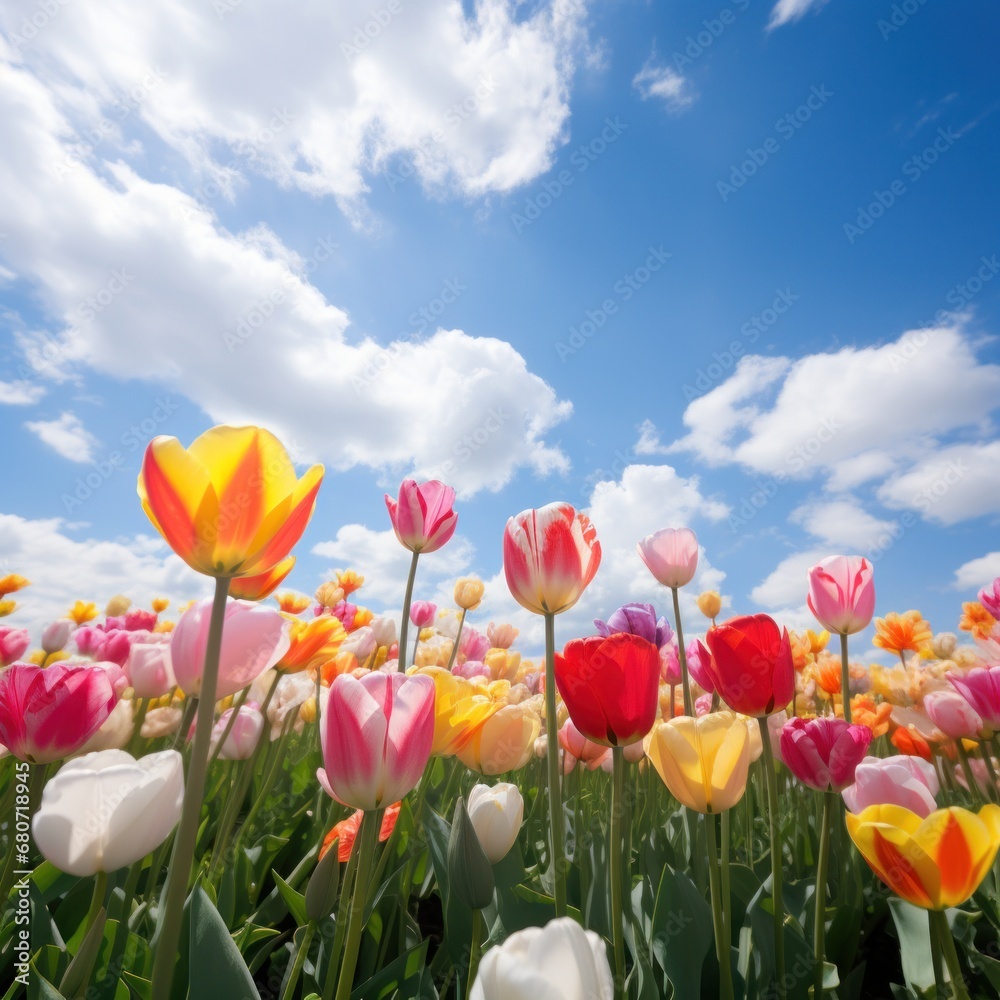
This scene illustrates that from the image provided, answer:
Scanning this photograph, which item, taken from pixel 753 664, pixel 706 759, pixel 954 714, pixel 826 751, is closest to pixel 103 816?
Result: pixel 706 759

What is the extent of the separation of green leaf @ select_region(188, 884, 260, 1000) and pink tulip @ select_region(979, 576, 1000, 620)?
149 inches

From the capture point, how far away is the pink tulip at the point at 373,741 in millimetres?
1041

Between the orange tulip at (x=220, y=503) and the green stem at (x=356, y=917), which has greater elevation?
the orange tulip at (x=220, y=503)

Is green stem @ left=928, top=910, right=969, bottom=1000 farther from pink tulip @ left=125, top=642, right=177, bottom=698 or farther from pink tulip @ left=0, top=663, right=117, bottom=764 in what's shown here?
pink tulip @ left=125, top=642, right=177, bottom=698

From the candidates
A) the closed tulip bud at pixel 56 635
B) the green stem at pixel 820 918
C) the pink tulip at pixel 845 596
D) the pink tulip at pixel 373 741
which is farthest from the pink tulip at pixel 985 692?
the closed tulip bud at pixel 56 635

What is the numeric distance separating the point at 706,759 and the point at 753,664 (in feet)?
0.87

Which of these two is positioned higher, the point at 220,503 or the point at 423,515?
the point at 423,515

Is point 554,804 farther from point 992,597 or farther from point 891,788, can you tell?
point 992,597

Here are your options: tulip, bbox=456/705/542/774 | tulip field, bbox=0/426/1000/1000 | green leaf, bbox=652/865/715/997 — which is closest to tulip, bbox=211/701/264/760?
tulip field, bbox=0/426/1000/1000

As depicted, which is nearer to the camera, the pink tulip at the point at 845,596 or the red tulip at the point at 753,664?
the red tulip at the point at 753,664

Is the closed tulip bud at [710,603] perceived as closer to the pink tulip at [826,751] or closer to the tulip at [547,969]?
the pink tulip at [826,751]

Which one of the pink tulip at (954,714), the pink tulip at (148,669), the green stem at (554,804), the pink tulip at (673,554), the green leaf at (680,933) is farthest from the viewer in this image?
A: the pink tulip at (954,714)

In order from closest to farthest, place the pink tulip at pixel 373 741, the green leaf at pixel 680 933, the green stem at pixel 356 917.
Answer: the green stem at pixel 356 917, the pink tulip at pixel 373 741, the green leaf at pixel 680 933

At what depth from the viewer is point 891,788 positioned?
4.97 ft
